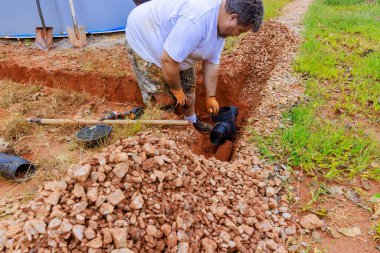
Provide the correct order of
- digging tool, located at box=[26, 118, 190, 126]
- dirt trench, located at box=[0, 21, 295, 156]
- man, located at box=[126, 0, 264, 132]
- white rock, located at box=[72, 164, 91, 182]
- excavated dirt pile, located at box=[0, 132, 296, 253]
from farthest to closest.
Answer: dirt trench, located at box=[0, 21, 295, 156]
digging tool, located at box=[26, 118, 190, 126]
man, located at box=[126, 0, 264, 132]
white rock, located at box=[72, 164, 91, 182]
excavated dirt pile, located at box=[0, 132, 296, 253]

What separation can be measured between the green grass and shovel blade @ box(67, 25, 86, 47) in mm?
4180

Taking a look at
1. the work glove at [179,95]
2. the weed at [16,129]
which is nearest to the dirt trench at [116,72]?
the work glove at [179,95]

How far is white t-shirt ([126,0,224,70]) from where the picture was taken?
85.8 inches

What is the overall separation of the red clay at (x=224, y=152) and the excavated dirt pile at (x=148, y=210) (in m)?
0.82

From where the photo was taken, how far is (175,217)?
173cm

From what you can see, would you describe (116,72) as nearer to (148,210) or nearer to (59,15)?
(59,15)

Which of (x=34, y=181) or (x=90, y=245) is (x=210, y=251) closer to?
(x=90, y=245)

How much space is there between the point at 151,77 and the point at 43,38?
12.2 feet

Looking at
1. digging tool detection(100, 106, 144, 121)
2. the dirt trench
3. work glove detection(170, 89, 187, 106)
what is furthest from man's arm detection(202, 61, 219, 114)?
digging tool detection(100, 106, 144, 121)

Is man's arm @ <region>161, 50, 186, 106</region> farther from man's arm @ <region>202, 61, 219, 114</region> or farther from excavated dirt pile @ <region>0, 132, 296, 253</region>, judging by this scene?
excavated dirt pile @ <region>0, 132, 296, 253</region>

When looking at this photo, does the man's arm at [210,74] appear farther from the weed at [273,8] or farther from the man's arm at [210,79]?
the weed at [273,8]

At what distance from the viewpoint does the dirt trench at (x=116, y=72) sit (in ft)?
13.9

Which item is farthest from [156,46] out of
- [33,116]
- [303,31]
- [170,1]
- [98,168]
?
[303,31]

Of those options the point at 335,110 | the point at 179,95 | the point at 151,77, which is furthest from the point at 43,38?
the point at 335,110
